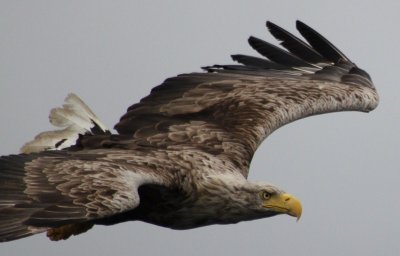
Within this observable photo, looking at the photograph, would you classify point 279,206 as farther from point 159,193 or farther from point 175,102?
point 175,102

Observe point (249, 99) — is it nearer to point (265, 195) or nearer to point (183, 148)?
point (183, 148)

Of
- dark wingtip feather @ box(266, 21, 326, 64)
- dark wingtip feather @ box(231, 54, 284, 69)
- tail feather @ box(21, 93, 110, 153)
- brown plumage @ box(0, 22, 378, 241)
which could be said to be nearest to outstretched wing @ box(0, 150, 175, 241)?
brown plumage @ box(0, 22, 378, 241)

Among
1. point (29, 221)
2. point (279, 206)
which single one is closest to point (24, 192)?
point (29, 221)

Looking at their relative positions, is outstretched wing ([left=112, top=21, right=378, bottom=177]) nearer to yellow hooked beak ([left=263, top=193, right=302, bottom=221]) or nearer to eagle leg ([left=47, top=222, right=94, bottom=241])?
yellow hooked beak ([left=263, top=193, right=302, bottom=221])

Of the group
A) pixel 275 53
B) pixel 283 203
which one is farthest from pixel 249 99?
pixel 283 203

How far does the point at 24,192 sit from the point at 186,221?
184 centimetres

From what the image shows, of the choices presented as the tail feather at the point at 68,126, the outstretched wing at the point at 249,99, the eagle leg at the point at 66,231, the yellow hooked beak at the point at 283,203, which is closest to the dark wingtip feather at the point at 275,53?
the outstretched wing at the point at 249,99

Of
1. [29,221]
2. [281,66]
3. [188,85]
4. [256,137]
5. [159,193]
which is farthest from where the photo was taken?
[281,66]

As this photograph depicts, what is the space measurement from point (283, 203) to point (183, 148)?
1.12 metres

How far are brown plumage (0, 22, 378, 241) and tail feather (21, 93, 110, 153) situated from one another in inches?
0.4

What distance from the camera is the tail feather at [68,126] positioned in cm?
1764

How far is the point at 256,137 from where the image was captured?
16453mm

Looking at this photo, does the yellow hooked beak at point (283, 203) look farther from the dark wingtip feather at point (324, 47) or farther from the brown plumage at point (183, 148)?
the dark wingtip feather at point (324, 47)

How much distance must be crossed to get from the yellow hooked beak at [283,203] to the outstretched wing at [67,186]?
106 cm
